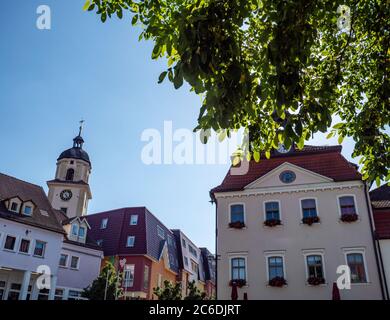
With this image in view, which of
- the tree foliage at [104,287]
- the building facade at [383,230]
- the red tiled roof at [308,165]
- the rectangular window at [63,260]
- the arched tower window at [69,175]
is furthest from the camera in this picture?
the arched tower window at [69,175]

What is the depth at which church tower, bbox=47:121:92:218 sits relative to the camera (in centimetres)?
4878

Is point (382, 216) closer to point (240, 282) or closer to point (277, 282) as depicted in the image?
point (277, 282)

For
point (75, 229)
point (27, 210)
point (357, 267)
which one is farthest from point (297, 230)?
point (75, 229)

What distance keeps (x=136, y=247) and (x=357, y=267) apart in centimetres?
2564

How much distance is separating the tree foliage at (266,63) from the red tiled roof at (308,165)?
16.9 m

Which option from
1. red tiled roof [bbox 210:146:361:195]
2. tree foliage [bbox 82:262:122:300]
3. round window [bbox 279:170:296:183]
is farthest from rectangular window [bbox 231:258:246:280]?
tree foliage [bbox 82:262:122:300]

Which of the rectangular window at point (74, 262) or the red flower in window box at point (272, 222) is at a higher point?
the red flower in window box at point (272, 222)

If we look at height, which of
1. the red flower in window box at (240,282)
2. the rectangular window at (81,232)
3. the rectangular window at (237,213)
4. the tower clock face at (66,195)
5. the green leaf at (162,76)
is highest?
the tower clock face at (66,195)

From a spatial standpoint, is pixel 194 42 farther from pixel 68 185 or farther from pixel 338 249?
pixel 68 185

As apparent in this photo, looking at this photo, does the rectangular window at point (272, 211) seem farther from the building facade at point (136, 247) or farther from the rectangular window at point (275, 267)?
the building facade at point (136, 247)

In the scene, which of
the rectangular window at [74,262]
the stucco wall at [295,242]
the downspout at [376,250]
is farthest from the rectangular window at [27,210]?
the downspout at [376,250]

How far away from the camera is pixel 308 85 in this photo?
21.7ft

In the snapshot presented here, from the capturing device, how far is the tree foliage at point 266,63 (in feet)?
14.1

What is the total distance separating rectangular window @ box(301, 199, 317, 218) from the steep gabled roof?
71.6ft
